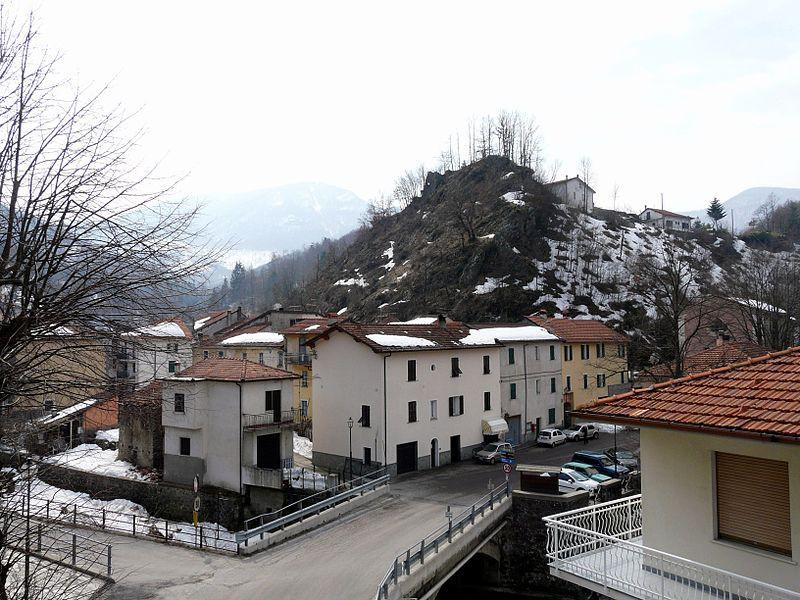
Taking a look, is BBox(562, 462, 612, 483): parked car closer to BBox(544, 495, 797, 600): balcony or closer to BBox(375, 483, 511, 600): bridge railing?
BBox(375, 483, 511, 600): bridge railing

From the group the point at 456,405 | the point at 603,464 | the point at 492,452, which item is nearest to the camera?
the point at 603,464

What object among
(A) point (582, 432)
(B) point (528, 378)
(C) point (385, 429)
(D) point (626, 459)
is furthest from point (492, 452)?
(A) point (582, 432)

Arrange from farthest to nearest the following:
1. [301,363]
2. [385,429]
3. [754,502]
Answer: [301,363] → [385,429] → [754,502]

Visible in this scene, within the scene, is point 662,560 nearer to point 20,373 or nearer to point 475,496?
point 20,373

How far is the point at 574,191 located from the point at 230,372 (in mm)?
95849

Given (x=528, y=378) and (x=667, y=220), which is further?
(x=667, y=220)

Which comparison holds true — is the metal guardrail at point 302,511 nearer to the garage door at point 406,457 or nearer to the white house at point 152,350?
the garage door at point 406,457

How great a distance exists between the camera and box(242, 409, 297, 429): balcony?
31.7 m

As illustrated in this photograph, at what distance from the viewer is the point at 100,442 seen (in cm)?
4206

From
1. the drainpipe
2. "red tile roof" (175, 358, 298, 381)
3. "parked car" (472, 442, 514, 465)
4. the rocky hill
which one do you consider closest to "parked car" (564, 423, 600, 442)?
"parked car" (472, 442, 514, 465)

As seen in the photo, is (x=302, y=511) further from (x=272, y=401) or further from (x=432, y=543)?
A: (x=272, y=401)

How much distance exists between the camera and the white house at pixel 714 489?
335 inches

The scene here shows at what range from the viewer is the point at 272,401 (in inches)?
1315

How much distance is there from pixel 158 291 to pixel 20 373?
1.79m
